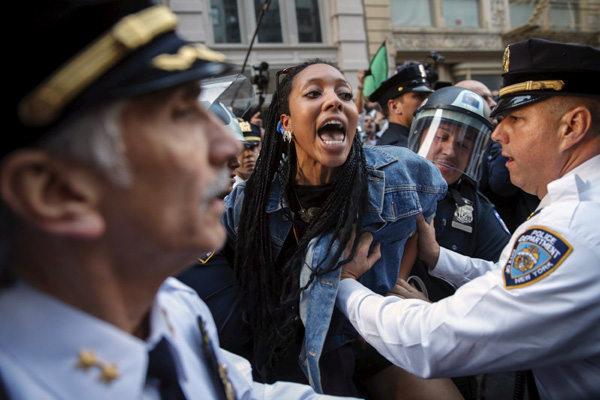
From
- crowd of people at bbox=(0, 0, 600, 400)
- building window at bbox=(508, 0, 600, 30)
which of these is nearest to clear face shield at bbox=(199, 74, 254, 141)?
crowd of people at bbox=(0, 0, 600, 400)

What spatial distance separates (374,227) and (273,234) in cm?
46

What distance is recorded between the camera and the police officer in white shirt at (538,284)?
136cm

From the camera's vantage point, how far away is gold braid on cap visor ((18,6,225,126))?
26.4 inches

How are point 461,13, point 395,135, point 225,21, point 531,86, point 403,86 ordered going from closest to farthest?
1. point 531,86
2. point 395,135
3. point 403,86
4. point 225,21
5. point 461,13

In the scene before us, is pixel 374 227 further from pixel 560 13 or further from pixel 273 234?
pixel 560 13

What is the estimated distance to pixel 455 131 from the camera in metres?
2.65

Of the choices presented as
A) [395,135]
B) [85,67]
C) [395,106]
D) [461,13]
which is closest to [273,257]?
[85,67]

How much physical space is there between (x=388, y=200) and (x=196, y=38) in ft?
35.8

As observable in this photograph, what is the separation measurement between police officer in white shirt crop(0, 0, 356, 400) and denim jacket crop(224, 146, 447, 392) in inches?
38.1

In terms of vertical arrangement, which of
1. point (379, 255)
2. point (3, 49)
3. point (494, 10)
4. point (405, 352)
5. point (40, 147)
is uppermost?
point (494, 10)

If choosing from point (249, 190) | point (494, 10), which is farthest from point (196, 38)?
point (249, 190)

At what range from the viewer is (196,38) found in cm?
1148

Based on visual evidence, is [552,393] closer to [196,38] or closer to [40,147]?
[40,147]

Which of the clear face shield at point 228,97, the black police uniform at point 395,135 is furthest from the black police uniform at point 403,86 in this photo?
the clear face shield at point 228,97
